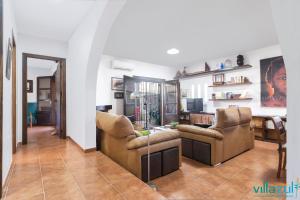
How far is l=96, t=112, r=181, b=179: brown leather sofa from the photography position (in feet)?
6.76

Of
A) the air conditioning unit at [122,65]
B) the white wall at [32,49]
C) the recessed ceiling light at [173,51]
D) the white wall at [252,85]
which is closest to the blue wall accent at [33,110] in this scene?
the white wall at [32,49]

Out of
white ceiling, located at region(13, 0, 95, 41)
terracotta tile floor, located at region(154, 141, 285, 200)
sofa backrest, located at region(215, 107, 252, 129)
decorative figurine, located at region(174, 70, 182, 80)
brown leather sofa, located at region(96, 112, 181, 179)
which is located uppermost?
white ceiling, located at region(13, 0, 95, 41)

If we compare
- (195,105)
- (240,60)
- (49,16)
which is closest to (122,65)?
(49,16)

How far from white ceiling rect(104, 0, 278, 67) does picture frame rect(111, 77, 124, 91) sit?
817mm

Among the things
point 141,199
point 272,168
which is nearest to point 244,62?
point 272,168

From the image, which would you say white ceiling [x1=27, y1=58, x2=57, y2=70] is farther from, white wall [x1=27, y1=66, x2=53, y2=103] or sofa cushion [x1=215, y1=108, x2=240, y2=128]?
sofa cushion [x1=215, y1=108, x2=240, y2=128]

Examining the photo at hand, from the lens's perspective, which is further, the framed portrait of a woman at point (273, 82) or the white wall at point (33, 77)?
the white wall at point (33, 77)

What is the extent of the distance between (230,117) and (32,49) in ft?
14.8

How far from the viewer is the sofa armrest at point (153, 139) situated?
2.07 m

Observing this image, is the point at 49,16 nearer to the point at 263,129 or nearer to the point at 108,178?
the point at 108,178

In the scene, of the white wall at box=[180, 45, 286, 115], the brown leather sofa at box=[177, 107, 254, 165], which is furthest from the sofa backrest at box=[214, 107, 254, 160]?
the white wall at box=[180, 45, 286, 115]

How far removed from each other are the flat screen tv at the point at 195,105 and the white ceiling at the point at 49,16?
4.56m

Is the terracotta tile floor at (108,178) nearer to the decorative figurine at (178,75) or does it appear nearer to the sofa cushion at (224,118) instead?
the sofa cushion at (224,118)

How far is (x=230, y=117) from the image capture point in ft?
9.10
